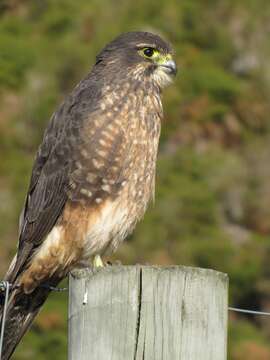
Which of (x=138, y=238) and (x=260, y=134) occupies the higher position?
(x=260, y=134)

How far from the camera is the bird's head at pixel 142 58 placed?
15.6 feet

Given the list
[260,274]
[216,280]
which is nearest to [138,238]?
[260,274]

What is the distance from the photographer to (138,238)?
882cm

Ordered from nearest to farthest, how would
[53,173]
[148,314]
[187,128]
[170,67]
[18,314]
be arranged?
[148,314] < [18,314] < [53,173] < [170,67] < [187,128]

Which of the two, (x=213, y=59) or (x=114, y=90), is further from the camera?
(x=213, y=59)

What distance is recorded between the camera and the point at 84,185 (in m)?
4.37

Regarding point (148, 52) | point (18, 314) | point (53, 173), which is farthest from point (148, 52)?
point (18, 314)

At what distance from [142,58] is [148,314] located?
2.17 meters

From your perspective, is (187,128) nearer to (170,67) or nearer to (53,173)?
(170,67)

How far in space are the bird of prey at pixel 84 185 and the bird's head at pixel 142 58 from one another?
14 centimetres

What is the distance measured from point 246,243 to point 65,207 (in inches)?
212

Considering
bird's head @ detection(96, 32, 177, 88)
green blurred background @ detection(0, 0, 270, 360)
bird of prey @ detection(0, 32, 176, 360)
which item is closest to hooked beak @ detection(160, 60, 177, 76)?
bird's head @ detection(96, 32, 177, 88)

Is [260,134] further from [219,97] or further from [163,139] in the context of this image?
[163,139]

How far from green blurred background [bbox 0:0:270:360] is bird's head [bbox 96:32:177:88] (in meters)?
3.18
